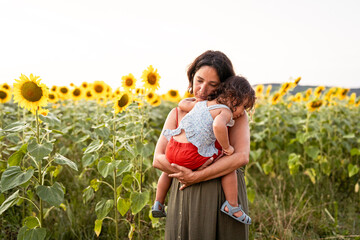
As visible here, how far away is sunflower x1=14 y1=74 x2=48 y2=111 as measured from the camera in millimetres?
2283

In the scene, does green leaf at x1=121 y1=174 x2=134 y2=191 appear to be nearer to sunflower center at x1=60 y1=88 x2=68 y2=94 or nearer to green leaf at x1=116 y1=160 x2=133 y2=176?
green leaf at x1=116 y1=160 x2=133 y2=176

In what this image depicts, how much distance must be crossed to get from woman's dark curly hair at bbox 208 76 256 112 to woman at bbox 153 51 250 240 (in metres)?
0.09

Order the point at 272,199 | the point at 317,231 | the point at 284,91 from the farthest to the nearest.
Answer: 1. the point at 284,91
2. the point at 272,199
3. the point at 317,231

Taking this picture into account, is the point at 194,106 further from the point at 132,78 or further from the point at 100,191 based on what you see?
the point at 100,191

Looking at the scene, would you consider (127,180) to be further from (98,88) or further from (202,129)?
(98,88)

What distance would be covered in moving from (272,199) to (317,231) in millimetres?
742

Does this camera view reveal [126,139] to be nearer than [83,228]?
Yes

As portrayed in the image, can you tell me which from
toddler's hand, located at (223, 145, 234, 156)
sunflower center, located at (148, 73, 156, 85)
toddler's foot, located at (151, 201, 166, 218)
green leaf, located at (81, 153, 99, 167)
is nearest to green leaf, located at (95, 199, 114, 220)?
green leaf, located at (81, 153, 99, 167)

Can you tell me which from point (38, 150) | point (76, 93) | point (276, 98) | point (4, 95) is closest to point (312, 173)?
point (276, 98)

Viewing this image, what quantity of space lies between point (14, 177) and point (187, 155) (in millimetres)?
1152

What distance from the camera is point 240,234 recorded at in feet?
6.15

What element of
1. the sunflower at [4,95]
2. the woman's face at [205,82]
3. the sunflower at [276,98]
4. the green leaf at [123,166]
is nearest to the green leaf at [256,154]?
the sunflower at [276,98]

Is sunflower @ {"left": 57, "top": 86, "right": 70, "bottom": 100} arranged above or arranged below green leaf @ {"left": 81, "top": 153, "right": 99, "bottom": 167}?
above

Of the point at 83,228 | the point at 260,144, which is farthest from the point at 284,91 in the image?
the point at 83,228
